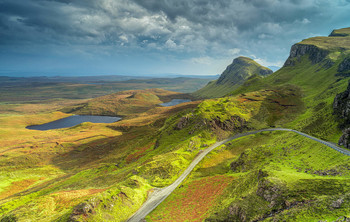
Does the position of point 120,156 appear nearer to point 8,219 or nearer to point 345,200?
point 8,219

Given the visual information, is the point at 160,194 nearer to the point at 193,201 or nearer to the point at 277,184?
the point at 193,201

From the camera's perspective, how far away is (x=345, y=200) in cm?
3067

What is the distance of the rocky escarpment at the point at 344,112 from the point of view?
59969 millimetres

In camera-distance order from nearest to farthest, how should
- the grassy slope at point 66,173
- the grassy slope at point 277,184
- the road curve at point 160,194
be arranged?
the grassy slope at point 277,184 → the road curve at point 160,194 → the grassy slope at point 66,173

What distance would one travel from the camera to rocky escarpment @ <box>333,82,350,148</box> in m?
60.0

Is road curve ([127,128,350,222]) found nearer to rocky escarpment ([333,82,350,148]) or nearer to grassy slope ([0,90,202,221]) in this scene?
grassy slope ([0,90,202,221])

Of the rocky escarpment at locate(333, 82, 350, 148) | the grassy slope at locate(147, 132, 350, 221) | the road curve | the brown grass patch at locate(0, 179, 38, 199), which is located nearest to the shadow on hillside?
the rocky escarpment at locate(333, 82, 350, 148)

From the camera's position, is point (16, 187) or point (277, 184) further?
point (16, 187)

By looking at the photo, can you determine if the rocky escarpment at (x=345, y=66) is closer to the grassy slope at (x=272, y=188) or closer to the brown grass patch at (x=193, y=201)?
the grassy slope at (x=272, y=188)


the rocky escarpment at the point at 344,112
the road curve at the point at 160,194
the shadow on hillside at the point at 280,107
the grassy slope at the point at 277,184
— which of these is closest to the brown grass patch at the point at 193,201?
the grassy slope at the point at 277,184

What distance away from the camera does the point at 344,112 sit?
7531cm

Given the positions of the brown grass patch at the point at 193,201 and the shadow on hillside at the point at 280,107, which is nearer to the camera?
the brown grass patch at the point at 193,201

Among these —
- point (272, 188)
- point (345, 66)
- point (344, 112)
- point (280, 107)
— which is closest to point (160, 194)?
point (272, 188)

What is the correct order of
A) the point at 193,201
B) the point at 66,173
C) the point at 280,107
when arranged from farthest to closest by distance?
the point at 280,107 < the point at 66,173 < the point at 193,201
